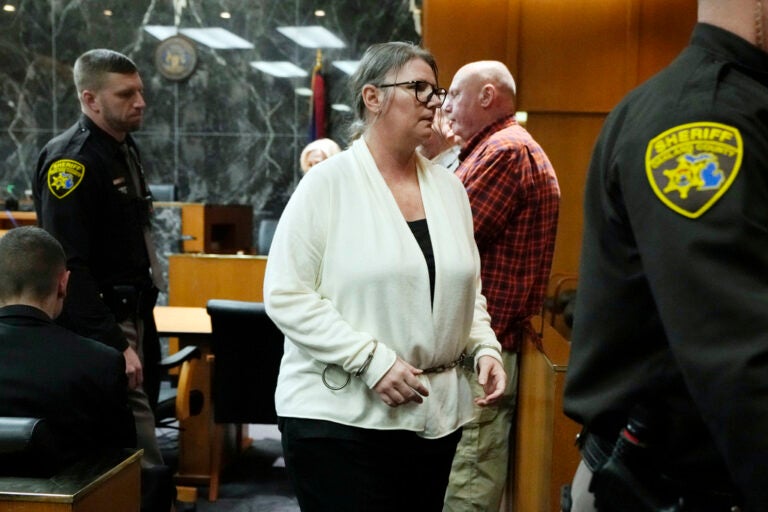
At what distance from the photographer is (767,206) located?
2.83 ft

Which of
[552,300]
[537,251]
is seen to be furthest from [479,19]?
[537,251]

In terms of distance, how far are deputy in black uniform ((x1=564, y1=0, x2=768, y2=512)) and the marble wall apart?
8.25 metres

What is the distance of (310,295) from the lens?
1.70 metres

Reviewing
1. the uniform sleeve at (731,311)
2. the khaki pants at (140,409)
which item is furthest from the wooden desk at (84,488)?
the uniform sleeve at (731,311)

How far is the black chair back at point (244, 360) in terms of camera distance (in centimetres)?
341

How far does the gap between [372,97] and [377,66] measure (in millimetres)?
71

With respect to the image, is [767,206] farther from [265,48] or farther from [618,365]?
[265,48]

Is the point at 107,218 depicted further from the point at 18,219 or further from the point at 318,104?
the point at 318,104

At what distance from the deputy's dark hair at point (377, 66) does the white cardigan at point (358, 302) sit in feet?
0.65

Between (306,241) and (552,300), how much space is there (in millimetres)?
2142

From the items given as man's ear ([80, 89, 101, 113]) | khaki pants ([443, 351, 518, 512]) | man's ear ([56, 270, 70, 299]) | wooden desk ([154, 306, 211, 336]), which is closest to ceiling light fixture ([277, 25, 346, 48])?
wooden desk ([154, 306, 211, 336])

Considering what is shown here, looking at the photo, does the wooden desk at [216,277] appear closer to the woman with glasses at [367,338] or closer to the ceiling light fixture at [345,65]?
the woman with glasses at [367,338]

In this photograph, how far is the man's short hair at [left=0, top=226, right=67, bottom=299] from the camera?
2145mm

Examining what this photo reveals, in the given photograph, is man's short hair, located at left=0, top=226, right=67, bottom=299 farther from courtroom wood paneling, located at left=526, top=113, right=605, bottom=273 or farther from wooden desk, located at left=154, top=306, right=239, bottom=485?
courtroom wood paneling, located at left=526, top=113, right=605, bottom=273
